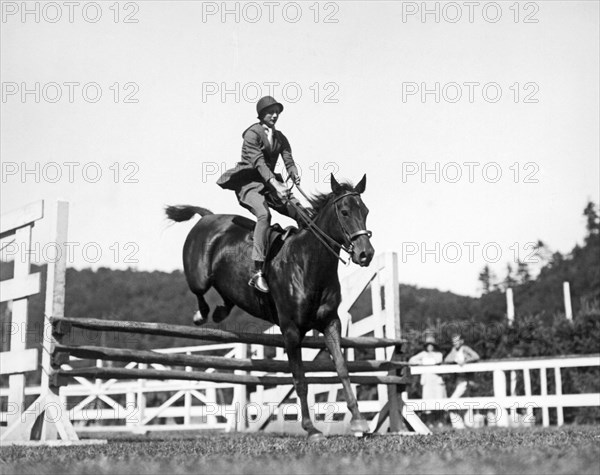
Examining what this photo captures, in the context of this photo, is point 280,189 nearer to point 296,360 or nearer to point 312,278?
point 312,278

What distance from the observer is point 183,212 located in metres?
8.63

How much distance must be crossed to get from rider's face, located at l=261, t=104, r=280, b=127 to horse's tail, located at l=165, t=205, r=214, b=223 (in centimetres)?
148

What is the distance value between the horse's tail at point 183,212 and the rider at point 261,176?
102 cm

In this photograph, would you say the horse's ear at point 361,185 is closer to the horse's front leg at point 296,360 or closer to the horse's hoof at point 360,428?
the horse's front leg at point 296,360

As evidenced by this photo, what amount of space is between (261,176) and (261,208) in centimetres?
29

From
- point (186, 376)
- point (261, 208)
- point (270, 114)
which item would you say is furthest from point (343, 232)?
point (186, 376)

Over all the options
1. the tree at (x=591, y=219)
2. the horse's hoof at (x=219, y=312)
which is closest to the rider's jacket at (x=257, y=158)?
the horse's hoof at (x=219, y=312)

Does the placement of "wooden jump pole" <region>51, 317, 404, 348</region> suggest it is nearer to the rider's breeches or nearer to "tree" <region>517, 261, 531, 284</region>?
the rider's breeches

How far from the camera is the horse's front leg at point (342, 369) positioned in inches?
252

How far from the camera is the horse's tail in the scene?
28.2 ft

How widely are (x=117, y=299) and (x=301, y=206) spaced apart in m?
23.6

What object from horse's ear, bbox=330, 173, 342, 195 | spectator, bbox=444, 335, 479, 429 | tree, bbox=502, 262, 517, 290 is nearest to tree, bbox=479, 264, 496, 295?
tree, bbox=502, 262, 517, 290

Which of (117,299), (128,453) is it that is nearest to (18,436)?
(128,453)

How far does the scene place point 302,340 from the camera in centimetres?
756
